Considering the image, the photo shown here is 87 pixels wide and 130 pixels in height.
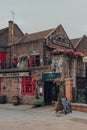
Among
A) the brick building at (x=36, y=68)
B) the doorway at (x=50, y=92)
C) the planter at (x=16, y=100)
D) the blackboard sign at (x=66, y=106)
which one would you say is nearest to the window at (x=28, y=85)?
the brick building at (x=36, y=68)

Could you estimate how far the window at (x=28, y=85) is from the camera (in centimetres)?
2326

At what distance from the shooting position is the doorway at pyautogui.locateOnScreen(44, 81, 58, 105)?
73.3 feet

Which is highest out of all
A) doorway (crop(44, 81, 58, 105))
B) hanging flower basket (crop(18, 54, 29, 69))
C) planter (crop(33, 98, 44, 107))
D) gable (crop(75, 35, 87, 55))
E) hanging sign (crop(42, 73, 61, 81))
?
gable (crop(75, 35, 87, 55))

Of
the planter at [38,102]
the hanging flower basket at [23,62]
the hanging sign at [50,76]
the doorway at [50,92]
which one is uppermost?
the hanging flower basket at [23,62]

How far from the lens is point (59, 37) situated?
3050 cm

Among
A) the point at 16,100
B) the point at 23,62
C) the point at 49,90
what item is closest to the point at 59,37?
the point at 23,62

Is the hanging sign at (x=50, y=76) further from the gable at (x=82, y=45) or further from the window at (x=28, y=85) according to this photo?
the gable at (x=82, y=45)

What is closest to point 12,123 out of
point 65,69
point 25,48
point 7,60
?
point 65,69

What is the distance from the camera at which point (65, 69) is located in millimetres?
21109

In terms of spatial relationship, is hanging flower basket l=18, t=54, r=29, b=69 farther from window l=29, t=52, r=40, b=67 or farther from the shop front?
the shop front

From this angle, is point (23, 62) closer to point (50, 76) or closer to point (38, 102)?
point (50, 76)

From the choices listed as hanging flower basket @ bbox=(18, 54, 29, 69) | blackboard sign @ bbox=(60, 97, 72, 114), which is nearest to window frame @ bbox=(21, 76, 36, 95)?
hanging flower basket @ bbox=(18, 54, 29, 69)

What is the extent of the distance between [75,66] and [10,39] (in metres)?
13.8

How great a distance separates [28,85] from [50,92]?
2400 millimetres
